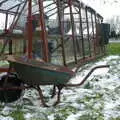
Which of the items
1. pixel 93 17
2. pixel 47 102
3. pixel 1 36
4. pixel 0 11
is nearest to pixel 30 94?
pixel 47 102

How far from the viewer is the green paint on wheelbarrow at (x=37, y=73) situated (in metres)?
6.48

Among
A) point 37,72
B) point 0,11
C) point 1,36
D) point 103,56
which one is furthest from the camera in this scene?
point 103,56

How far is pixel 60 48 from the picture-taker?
8992 mm

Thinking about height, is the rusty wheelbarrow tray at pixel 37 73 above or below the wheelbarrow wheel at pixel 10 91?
above

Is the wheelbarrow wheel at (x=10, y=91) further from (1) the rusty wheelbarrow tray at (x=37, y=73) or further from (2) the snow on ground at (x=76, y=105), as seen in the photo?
(1) the rusty wheelbarrow tray at (x=37, y=73)

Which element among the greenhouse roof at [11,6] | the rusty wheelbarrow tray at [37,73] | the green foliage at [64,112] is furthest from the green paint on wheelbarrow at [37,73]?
the greenhouse roof at [11,6]

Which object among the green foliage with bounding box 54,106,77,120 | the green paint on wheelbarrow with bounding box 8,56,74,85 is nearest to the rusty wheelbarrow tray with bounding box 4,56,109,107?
the green paint on wheelbarrow with bounding box 8,56,74,85

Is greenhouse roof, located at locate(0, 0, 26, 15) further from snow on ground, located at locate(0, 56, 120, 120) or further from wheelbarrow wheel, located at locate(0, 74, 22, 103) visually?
wheelbarrow wheel, located at locate(0, 74, 22, 103)

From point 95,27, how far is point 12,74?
9.07 metres

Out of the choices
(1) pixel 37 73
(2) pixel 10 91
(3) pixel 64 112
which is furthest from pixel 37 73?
(2) pixel 10 91

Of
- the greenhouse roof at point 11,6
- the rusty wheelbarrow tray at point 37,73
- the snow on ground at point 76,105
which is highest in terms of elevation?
the greenhouse roof at point 11,6

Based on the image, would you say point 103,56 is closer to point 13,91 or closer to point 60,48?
point 60,48

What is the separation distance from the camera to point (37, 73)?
6.51 meters

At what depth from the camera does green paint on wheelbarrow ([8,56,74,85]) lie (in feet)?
21.2
